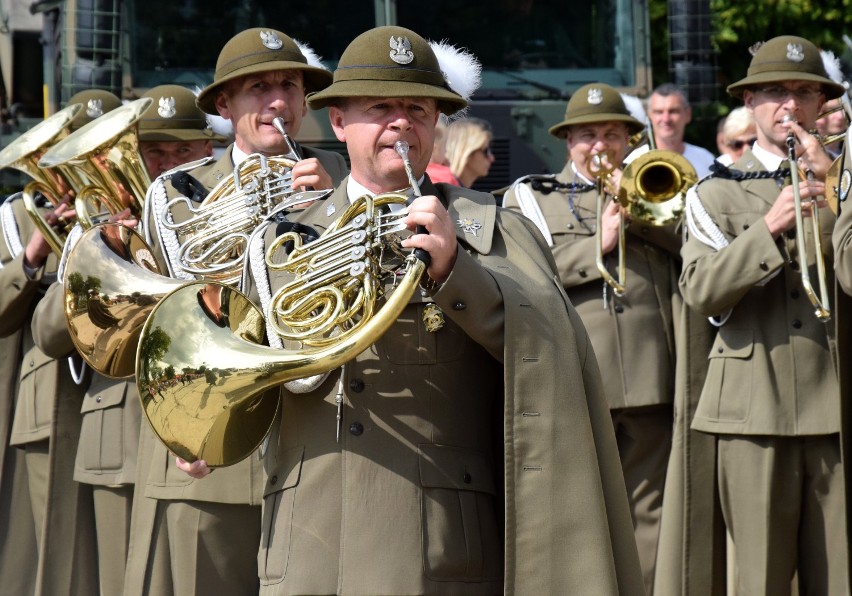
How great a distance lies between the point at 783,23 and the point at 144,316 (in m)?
11.7

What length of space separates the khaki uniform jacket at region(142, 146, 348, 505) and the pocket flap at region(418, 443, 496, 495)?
116 cm

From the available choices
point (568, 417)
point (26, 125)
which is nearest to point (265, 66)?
point (568, 417)

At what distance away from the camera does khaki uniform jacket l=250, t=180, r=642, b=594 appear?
420 centimetres

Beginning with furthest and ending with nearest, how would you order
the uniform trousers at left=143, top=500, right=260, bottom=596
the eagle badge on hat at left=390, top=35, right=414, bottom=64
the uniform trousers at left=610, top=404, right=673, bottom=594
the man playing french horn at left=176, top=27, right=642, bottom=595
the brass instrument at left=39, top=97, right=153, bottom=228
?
the uniform trousers at left=610, top=404, right=673, bottom=594
the brass instrument at left=39, top=97, right=153, bottom=228
the uniform trousers at left=143, top=500, right=260, bottom=596
the eagle badge on hat at left=390, top=35, right=414, bottom=64
the man playing french horn at left=176, top=27, right=642, bottom=595

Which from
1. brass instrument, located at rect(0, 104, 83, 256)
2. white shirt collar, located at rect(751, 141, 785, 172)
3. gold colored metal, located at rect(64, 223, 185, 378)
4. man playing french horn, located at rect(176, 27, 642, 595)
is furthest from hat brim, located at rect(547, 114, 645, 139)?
man playing french horn, located at rect(176, 27, 642, 595)

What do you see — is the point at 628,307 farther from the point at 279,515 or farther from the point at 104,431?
the point at 279,515

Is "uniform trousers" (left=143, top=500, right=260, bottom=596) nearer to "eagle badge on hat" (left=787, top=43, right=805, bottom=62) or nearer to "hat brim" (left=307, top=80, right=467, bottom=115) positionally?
"hat brim" (left=307, top=80, right=467, bottom=115)

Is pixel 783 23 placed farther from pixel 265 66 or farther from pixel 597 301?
pixel 265 66

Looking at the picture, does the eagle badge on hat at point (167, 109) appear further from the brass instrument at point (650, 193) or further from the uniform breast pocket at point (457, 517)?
the uniform breast pocket at point (457, 517)

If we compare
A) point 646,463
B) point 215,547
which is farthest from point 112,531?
point 646,463

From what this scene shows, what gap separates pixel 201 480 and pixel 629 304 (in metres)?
2.60

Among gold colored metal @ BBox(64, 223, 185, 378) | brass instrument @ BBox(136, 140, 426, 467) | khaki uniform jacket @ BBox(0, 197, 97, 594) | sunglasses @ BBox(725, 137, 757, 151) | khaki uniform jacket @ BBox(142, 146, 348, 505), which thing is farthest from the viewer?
sunglasses @ BBox(725, 137, 757, 151)

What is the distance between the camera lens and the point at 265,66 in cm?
573

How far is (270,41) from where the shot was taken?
5.80m
